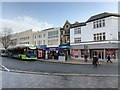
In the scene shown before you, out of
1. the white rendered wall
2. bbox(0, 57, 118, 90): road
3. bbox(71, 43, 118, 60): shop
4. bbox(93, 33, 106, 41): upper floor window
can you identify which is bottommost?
bbox(0, 57, 118, 90): road

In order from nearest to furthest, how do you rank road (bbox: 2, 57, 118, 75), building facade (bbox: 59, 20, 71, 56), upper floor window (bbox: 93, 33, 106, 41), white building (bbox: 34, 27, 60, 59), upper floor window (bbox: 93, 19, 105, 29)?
road (bbox: 2, 57, 118, 75)
upper floor window (bbox: 93, 33, 106, 41)
upper floor window (bbox: 93, 19, 105, 29)
building facade (bbox: 59, 20, 71, 56)
white building (bbox: 34, 27, 60, 59)

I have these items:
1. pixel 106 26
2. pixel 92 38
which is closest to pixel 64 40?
pixel 92 38

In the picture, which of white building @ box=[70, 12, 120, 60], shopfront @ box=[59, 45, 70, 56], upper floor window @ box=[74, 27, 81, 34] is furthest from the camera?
shopfront @ box=[59, 45, 70, 56]

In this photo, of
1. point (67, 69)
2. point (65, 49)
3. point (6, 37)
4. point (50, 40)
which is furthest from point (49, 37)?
point (67, 69)

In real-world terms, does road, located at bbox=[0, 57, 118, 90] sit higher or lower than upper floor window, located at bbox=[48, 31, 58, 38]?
lower

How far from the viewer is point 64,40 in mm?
62531

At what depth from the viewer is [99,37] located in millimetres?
45562

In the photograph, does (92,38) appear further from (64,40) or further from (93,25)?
(64,40)

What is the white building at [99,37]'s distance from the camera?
1649 inches

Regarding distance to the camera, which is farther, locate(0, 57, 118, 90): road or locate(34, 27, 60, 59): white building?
locate(34, 27, 60, 59): white building

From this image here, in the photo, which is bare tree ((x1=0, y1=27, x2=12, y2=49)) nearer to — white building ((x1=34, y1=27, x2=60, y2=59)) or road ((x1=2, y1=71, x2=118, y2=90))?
white building ((x1=34, y1=27, x2=60, y2=59))

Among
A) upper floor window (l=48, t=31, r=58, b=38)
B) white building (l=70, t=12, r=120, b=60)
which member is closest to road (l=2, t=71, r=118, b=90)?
white building (l=70, t=12, r=120, b=60)

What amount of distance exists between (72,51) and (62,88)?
151 feet

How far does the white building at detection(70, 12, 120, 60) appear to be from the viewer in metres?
41.9
